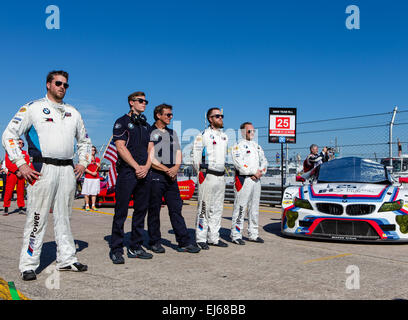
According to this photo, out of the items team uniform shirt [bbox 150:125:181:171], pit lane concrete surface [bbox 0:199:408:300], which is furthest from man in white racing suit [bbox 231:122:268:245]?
team uniform shirt [bbox 150:125:181:171]

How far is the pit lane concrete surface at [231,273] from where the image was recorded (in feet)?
11.5

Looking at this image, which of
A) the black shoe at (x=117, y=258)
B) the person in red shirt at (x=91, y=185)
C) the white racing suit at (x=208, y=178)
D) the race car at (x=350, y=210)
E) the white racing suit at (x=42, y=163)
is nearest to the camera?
the white racing suit at (x=42, y=163)

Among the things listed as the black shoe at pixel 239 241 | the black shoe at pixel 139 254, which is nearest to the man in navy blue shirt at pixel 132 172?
the black shoe at pixel 139 254

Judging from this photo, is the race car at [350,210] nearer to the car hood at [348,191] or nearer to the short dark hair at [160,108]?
the car hood at [348,191]

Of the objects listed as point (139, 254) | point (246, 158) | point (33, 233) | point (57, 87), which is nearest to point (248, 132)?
point (246, 158)

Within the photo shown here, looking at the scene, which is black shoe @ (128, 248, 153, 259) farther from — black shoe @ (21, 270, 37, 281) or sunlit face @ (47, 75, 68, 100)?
sunlit face @ (47, 75, 68, 100)

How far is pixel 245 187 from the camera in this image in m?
6.24

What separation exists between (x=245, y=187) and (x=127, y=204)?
210 centimetres

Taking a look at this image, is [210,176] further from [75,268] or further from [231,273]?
[75,268]

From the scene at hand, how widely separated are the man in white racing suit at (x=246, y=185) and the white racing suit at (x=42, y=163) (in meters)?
2.68
